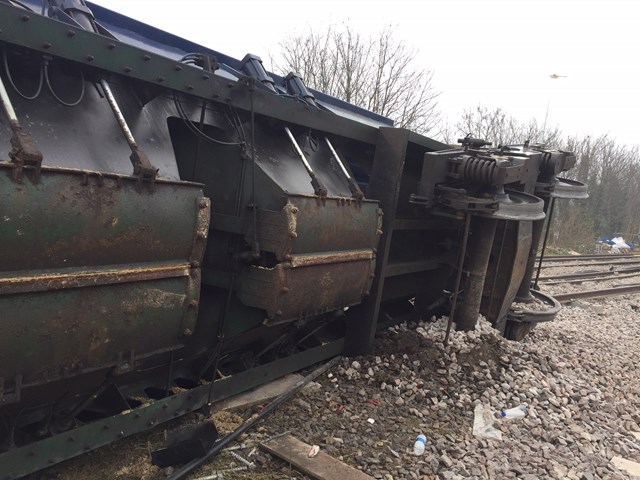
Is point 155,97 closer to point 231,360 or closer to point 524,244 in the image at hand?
point 231,360

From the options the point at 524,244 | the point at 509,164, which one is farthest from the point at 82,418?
the point at 524,244

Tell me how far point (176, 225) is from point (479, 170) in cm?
305

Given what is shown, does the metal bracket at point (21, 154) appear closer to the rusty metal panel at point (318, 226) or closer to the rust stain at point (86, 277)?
the rust stain at point (86, 277)

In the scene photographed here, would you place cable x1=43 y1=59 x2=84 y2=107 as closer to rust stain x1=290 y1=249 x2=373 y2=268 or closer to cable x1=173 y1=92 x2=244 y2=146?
cable x1=173 y1=92 x2=244 y2=146

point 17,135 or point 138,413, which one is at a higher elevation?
point 17,135

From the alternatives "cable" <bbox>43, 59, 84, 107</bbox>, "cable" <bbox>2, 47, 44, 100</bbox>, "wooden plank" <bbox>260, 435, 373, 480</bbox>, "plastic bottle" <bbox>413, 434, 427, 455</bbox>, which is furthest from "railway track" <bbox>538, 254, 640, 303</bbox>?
"cable" <bbox>2, 47, 44, 100</bbox>

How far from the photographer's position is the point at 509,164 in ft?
15.7

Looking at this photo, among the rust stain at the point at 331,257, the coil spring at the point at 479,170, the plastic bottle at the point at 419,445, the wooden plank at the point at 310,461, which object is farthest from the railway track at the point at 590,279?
the wooden plank at the point at 310,461

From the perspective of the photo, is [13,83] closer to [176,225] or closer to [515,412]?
[176,225]

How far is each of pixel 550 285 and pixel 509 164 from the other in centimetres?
823

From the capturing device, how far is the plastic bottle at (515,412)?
4.14 m

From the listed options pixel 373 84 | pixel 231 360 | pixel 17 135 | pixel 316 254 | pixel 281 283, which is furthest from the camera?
pixel 373 84

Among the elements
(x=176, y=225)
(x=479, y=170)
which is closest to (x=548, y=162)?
(x=479, y=170)

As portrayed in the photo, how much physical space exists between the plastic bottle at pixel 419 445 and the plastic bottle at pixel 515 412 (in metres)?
0.97
